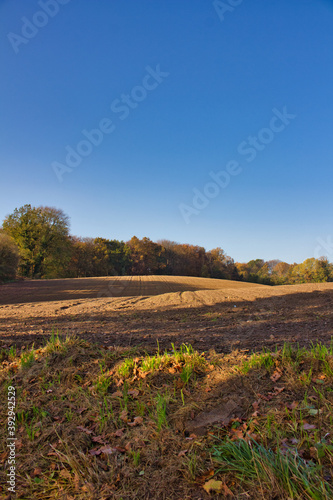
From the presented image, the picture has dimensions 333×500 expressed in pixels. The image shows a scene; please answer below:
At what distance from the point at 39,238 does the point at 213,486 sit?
52978 mm

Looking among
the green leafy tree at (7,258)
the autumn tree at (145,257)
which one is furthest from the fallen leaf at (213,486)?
the autumn tree at (145,257)

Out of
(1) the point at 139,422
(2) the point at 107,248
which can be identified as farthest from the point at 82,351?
(2) the point at 107,248

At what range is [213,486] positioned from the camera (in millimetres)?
2449

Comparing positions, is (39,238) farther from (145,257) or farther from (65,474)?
(65,474)

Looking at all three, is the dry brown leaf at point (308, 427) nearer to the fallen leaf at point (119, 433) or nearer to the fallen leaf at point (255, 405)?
the fallen leaf at point (255, 405)

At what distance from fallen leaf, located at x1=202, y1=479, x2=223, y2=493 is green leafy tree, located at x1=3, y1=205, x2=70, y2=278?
51567mm

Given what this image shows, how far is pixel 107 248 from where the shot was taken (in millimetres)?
72500

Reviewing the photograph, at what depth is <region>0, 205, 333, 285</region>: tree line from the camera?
4891 cm

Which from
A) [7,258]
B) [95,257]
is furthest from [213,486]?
[95,257]

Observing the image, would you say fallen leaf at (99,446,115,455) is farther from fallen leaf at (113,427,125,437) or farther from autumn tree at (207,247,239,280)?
autumn tree at (207,247,239,280)

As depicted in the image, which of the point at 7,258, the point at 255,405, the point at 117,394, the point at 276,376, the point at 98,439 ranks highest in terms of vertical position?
the point at 7,258

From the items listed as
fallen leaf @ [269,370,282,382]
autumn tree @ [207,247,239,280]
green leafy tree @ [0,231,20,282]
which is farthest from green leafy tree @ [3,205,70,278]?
fallen leaf @ [269,370,282,382]

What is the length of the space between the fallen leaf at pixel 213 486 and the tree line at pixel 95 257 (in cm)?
3975

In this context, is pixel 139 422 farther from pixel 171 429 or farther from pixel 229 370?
pixel 229 370
